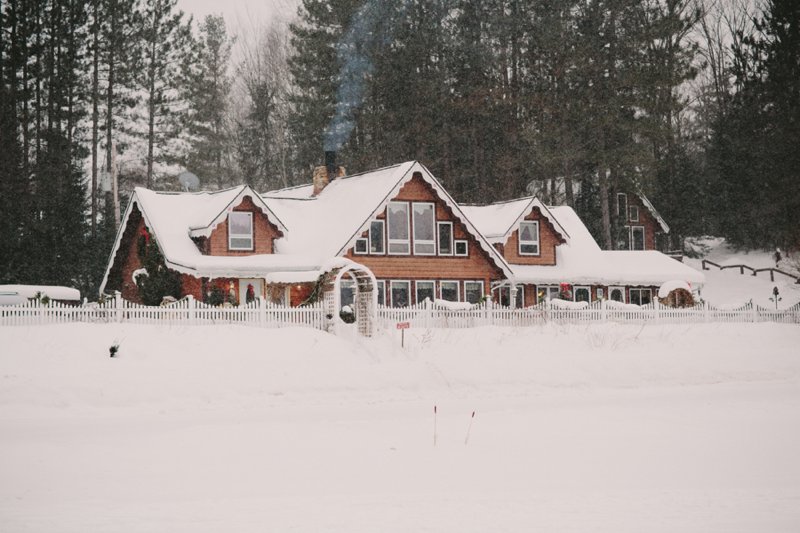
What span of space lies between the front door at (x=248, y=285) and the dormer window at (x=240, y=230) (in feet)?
4.03

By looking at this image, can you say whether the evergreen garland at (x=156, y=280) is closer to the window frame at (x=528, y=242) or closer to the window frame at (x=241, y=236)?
the window frame at (x=241, y=236)

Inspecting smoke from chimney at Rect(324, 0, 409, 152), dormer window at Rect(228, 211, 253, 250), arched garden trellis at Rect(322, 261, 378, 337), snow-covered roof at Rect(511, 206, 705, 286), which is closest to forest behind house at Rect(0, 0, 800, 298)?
smoke from chimney at Rect(324, 0, 409, 152)

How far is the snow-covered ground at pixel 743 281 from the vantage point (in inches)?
1946

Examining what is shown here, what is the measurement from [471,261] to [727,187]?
2279 centimetres

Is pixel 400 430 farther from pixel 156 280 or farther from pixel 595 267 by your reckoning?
pixel 595 267

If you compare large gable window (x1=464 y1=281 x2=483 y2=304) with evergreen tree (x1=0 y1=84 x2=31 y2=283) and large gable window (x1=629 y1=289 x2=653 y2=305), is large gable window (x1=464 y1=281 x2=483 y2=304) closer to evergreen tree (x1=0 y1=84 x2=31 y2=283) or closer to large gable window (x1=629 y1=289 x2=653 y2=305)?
large gable window (x1=629 y1=289 x2=653 y2=305)

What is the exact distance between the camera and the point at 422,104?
56688mm

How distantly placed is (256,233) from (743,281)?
95.6 feet

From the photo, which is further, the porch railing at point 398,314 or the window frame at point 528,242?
the window frame at point 528,242

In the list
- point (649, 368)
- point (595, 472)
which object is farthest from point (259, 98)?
point (595, 472)

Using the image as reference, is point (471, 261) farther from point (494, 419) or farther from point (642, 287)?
point (494, 419)

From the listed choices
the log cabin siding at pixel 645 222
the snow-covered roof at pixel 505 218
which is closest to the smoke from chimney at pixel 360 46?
the snow-covered roof at pixel 505 218

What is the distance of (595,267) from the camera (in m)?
44.5

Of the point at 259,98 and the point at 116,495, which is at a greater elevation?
the point at 259,98
